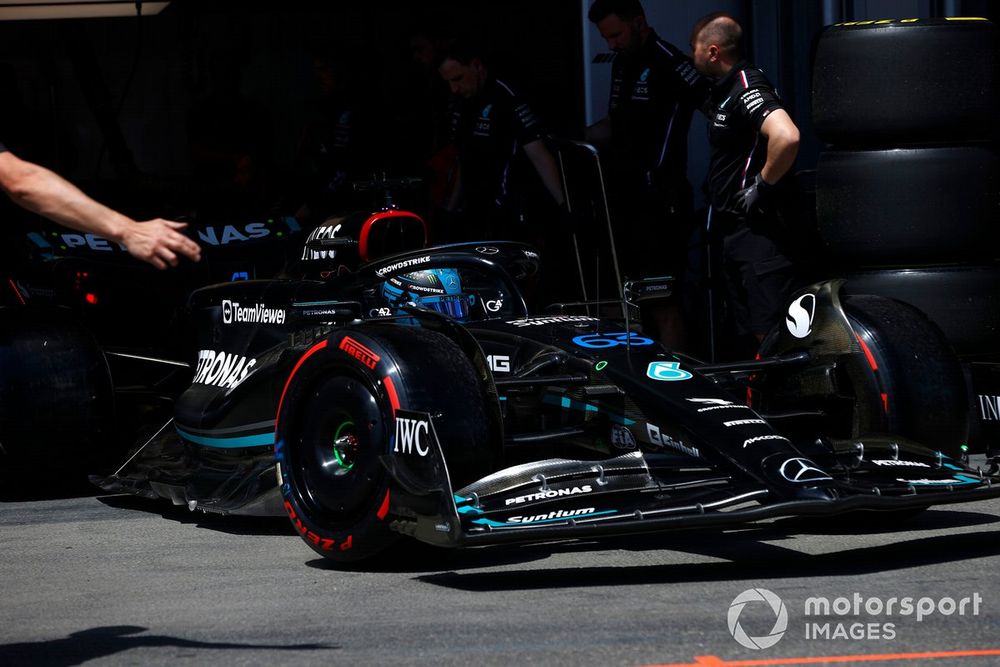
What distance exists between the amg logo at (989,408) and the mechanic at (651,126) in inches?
125

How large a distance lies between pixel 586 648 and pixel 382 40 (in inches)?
365

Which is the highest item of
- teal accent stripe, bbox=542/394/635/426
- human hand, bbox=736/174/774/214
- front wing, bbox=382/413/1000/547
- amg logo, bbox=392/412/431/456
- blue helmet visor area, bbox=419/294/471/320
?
human hand, bbox=736/174/774/214

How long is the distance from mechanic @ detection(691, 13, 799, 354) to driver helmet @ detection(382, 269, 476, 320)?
1.83m

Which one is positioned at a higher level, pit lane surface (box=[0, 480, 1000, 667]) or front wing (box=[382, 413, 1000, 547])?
front wing (box=[382, 413, 1000, 547])

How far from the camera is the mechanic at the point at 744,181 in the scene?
26.1 ft

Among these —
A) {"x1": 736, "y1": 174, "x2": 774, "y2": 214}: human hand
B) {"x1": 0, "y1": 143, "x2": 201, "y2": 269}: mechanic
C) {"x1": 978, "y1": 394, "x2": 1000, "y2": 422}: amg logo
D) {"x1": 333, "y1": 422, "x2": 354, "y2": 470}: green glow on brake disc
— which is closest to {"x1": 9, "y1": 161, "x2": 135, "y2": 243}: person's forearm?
{"x1": 0, "y1": 143, "x2": 201, "y2": 269}: mechanic

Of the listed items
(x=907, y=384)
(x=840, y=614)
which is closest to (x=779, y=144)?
(x=907, y=384)

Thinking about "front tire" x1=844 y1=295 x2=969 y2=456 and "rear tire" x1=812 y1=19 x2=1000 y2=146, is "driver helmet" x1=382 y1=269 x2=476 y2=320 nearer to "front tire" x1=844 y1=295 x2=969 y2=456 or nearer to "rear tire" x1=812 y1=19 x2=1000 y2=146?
"front tire" x1=844 y1=295 x2=969 y2=456

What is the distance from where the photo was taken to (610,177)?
9688 mm

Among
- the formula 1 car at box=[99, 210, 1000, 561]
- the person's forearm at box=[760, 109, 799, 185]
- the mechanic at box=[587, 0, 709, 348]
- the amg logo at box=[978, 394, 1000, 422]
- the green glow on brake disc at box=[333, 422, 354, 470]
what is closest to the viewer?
the formula 1 car at box=[99, 210, 1000, 561]

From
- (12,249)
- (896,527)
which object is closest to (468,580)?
(896,527)

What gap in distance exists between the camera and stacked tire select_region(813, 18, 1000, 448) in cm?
788

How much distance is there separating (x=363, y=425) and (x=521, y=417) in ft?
3.04

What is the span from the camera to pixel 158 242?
449 cm
